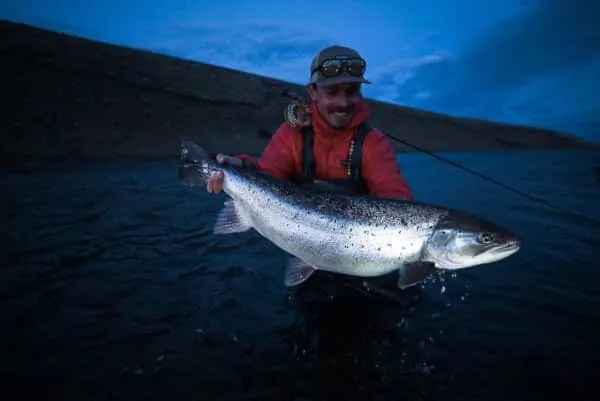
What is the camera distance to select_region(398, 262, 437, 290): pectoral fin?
10.7ft

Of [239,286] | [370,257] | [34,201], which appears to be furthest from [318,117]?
[34,201]

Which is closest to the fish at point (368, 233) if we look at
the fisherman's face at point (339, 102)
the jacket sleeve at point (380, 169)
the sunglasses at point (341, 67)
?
the jacket sleeve at point (380, 169)

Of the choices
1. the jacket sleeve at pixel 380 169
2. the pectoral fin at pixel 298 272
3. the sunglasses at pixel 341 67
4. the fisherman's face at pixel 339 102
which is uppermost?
the sunglasses at pixel 341 67

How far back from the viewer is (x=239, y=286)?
5121 mm

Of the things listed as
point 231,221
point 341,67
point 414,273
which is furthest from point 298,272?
point 341,67

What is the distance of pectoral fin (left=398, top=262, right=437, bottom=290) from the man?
1007 mm

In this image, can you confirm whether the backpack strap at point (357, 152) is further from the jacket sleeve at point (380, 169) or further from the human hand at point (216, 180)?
the human hand at point (216, 180)

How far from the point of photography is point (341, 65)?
3.98m

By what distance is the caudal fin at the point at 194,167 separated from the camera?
4235mm

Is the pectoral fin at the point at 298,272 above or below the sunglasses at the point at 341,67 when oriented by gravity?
below

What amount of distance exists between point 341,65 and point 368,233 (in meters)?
1.88

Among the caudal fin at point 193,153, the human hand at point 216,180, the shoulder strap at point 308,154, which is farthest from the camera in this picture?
the shoulder strap at point 308,154

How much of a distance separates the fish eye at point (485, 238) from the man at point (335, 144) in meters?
1.06

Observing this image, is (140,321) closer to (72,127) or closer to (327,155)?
(327,155)
